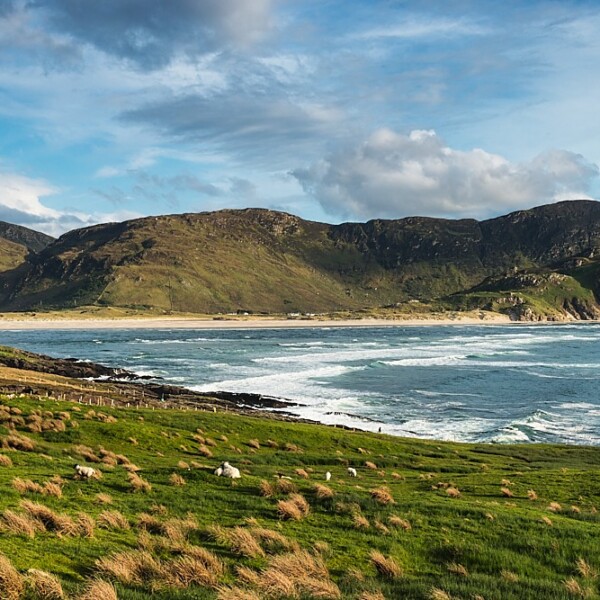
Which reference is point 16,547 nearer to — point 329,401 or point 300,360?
point 329,401

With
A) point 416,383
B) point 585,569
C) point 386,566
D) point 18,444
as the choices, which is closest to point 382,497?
point 386,566

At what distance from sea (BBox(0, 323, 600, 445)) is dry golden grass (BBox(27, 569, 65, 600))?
4370 cm

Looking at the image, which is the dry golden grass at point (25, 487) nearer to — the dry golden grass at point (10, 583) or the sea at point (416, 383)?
the dry golden grass at point (10, 583)

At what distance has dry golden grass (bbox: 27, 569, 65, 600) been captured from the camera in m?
9.43

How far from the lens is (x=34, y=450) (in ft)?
85.3

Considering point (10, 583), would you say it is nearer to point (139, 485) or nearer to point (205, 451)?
point (139, 485)

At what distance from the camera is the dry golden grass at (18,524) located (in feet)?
40.9

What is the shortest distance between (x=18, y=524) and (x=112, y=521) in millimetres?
2199

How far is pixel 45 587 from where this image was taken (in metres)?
9.52

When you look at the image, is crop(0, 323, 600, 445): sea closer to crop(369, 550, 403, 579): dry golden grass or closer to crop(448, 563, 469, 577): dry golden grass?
crop(448, 563, 469, 577): dry golden grass

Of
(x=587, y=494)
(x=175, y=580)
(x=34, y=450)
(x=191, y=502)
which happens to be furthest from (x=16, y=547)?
(x=587, y=494)

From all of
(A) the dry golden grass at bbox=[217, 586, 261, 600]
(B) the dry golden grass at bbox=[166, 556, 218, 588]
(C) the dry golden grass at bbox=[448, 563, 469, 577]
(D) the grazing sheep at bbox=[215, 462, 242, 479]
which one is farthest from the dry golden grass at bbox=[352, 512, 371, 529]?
(D) the grazing sheep at bbox=[215, 462, 242, 479]

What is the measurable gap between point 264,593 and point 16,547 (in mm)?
5189

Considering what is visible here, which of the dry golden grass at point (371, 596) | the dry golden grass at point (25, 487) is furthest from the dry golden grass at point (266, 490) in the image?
the dry golden grass at point (371, 596)
